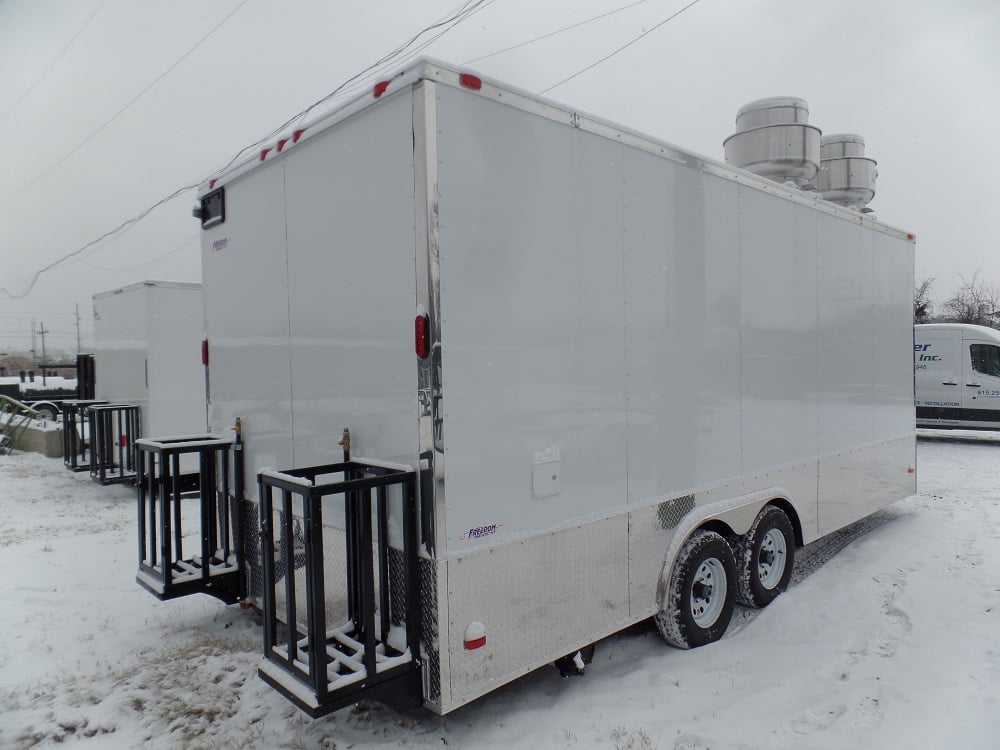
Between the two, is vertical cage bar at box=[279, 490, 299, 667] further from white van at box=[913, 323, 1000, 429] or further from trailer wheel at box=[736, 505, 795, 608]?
white van at box=[913, 323, 1000, 429]

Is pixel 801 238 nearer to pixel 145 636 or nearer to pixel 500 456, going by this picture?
pixel 500 456

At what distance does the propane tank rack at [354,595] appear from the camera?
8.80 ft

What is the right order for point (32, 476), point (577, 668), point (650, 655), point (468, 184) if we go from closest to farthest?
point (468, 184) < point (577, 668) < point (650, 655) < point (32, 476)

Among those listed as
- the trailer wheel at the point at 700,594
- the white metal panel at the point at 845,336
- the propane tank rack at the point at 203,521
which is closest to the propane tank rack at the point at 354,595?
the propane tank rack at the point at 203,521

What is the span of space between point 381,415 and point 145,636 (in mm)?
2601

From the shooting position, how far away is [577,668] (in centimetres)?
352

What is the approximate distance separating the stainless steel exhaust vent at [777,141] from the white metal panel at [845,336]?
25.6 inches

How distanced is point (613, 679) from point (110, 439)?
807 cm

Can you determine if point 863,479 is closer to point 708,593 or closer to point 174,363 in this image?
point 708,593

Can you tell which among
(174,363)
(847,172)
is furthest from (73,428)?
(847,172)

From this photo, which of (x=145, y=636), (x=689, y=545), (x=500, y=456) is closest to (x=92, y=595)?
(x=145, y=636)

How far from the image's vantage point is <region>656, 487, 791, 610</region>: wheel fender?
3.82 metres

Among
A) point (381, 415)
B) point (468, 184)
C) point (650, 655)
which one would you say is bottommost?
point (650, 655)

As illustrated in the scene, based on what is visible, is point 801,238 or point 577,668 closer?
point 577,668
